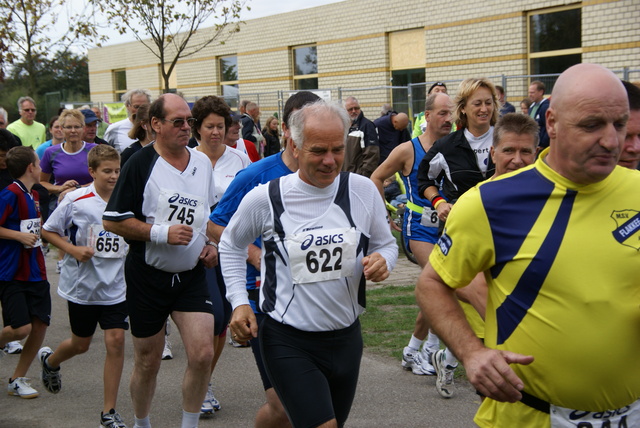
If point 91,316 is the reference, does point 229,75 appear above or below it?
above

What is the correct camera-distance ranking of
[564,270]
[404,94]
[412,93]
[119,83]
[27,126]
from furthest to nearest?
[119,83]
[404,94]
[412,93]
[27,126]
[564,270]

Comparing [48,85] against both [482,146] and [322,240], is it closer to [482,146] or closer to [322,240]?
[482,146]

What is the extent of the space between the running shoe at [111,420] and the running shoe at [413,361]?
2.42 meters

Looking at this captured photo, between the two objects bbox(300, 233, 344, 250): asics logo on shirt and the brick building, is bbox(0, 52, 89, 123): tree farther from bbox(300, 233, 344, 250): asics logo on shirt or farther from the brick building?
bbox(300, 233, 344, 250): asics logo on shirt

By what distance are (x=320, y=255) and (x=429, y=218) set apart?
9.30 ft

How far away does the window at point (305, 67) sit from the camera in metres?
29.1

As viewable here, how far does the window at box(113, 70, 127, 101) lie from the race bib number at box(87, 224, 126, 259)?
35.9 m

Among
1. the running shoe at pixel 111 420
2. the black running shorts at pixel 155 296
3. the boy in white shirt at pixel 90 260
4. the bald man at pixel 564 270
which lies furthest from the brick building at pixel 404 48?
the bald man at pixel 564 270

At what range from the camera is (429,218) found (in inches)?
250

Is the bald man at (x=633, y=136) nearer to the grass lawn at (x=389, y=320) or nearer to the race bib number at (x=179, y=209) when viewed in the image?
the race bib number at (x=179, y=209)

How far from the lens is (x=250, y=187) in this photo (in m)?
4.51

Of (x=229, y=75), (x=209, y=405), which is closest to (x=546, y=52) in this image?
(x=229, y=75)

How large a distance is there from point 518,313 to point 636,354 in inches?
15.4

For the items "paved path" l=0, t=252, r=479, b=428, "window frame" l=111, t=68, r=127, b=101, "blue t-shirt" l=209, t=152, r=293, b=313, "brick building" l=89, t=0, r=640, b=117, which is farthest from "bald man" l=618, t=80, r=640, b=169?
"window frame" l=111, t=68, r=127, b=101
